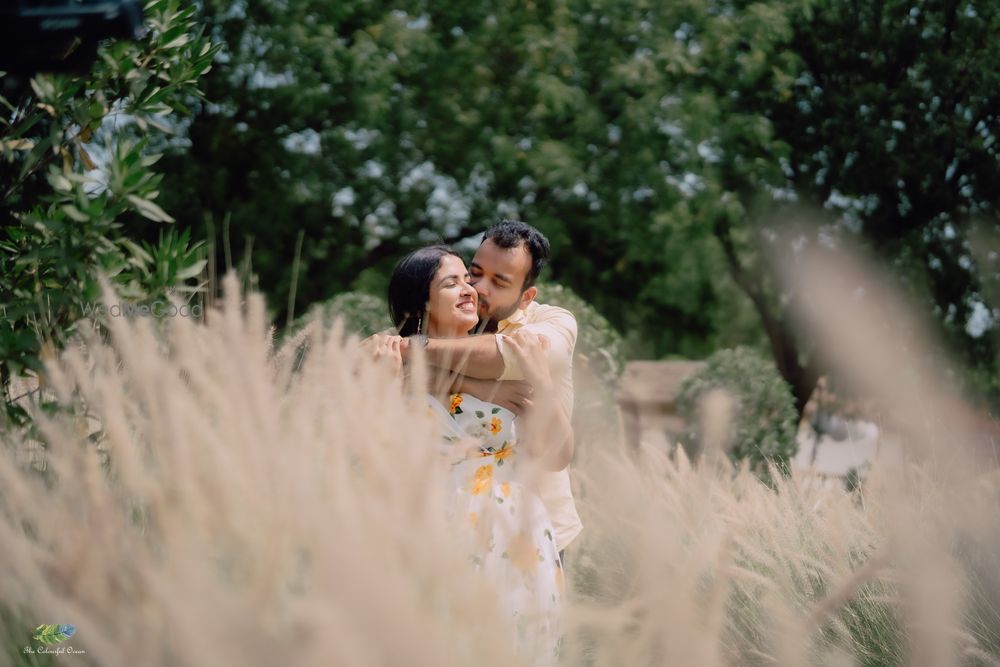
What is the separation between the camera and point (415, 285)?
2.68 m

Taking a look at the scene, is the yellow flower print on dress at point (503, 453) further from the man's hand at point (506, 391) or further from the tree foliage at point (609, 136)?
the tree foliage at point (609, 136)

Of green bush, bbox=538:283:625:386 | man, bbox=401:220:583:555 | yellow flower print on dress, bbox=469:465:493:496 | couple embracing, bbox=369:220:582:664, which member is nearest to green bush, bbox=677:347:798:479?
green bush, bbox=538:283:625:386

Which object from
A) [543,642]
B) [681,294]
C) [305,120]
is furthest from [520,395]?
[681,294]

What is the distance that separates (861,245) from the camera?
14.3 meters

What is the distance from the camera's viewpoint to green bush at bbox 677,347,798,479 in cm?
823

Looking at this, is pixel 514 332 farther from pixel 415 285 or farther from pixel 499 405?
pixel 415 285

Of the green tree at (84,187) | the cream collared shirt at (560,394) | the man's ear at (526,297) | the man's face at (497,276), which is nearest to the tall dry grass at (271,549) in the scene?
the green tree at (84,187)

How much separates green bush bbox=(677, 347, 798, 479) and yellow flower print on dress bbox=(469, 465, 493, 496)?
5755 mm

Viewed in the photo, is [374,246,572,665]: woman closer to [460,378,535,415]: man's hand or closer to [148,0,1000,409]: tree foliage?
[460,378,535,415]: man's hand

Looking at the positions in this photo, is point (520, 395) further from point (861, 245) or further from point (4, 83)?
point (861, 245)

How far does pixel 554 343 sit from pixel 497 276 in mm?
464

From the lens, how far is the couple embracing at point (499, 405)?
2.16 m

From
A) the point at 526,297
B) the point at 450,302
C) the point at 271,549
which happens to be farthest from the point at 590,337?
the point at 271,549

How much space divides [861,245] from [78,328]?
46.0 feet
